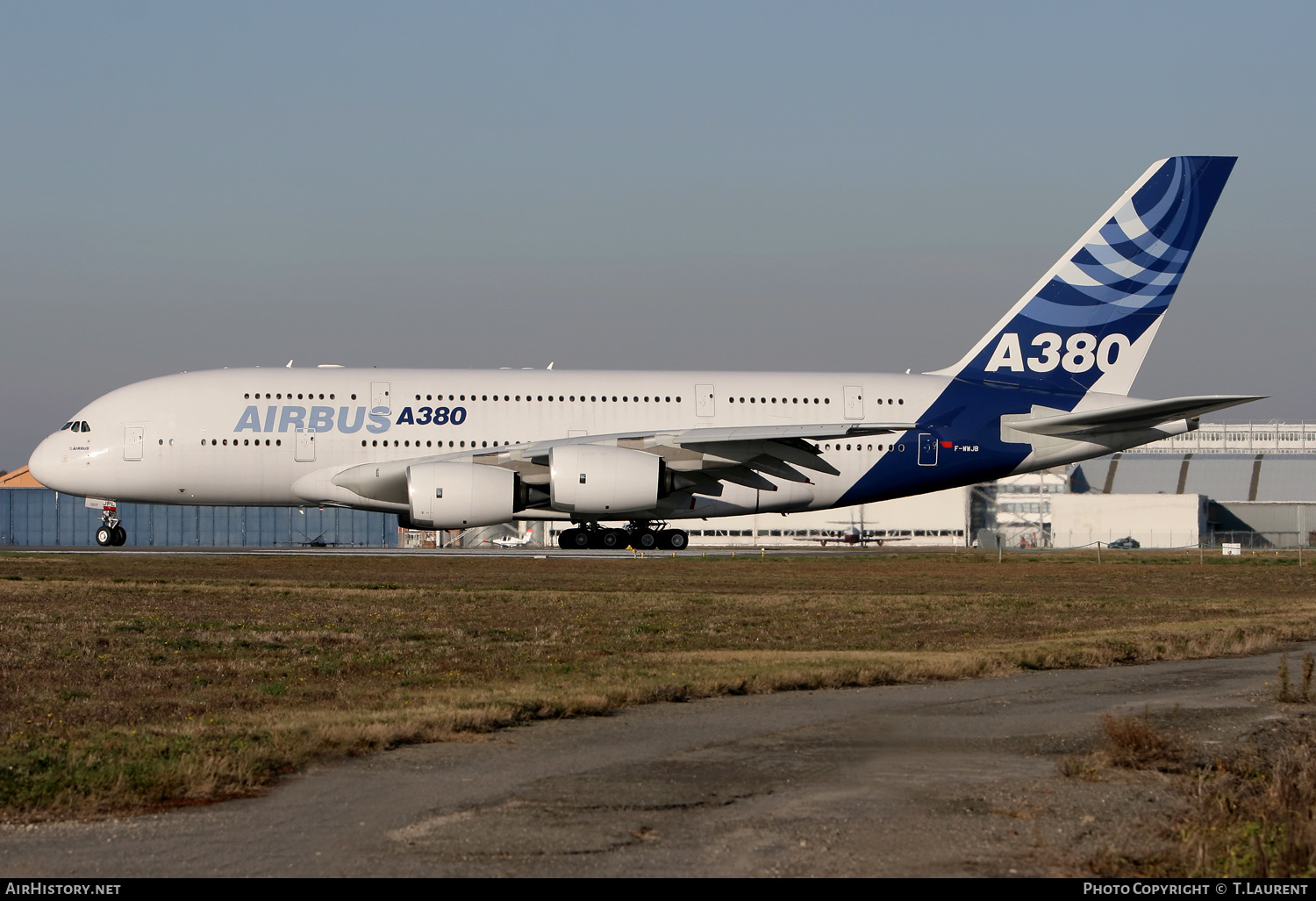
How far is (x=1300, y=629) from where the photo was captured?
18016 millimetres

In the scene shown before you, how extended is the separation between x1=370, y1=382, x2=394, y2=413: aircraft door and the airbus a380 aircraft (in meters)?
0.05

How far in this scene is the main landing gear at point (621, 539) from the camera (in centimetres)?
3894

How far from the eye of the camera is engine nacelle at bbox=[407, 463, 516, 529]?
3281 cm

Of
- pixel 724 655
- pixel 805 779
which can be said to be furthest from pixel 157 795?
pixel 724 655

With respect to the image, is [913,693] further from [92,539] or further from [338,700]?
[92,539]

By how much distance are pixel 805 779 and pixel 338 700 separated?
4605 mm

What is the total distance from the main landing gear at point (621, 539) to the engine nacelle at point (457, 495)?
5.64 metres

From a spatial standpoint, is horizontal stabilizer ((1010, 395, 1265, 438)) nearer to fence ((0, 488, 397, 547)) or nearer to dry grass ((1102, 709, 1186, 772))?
dry grass ((1102, 709, 1186, 772))

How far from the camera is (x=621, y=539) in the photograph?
128 feet

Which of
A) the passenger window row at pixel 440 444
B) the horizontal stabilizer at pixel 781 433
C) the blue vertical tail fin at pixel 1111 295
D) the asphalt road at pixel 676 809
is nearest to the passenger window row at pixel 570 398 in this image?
the passenger window row at pixel 440 444

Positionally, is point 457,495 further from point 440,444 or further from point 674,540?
point 674,540

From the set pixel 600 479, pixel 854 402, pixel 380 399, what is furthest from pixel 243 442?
pixel 854 402

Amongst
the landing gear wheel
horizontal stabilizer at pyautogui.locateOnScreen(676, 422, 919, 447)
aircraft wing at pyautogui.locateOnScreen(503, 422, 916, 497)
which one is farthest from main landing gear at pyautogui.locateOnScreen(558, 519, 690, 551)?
horizontal stabilizer at pyautogui.locateOnScreen(676, 422, 919, 447)

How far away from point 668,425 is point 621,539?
445cm
